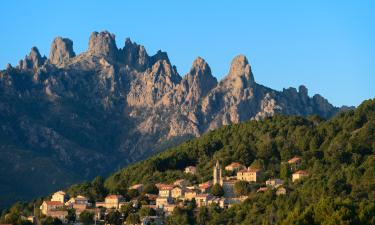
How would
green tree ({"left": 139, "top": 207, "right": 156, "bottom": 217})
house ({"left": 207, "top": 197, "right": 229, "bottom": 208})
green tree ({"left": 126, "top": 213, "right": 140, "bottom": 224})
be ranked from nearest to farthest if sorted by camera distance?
green tree ({"left": 126, "top": 213, "right": 140, "bottom": 224}) < green tree ({"left": 139, "top": 207, "right": 156, "bottom": 217}) < house ({"left": 207, "top": 197, "right": 229, "bottom": 208})

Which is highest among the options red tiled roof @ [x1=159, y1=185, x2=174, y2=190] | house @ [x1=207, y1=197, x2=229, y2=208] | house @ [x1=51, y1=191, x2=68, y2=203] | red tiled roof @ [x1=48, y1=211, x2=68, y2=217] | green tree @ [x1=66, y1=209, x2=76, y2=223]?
red tiled roof @ [x1=159, y1=185, x2=174, y2=190]

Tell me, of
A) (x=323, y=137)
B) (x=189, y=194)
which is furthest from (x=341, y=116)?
(x=189, y=194)

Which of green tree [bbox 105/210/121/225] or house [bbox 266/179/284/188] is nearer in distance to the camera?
green tree [bbox 105/210/121/225]

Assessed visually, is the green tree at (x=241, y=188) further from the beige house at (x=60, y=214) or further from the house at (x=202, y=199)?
the beige house at (x=60, y=214)

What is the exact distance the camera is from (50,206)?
147625 millimetres

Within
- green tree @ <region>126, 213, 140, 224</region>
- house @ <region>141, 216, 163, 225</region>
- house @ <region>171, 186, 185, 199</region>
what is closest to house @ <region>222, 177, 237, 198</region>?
house @ <region>171, 186, 185, 199</region>

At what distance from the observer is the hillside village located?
140375mm

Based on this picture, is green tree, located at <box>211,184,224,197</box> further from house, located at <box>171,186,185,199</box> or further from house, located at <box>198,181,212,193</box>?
house, located at <box>171,186,185,199</box>

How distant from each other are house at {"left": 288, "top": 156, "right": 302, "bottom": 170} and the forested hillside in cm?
123

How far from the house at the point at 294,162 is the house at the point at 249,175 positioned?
5.17 metres

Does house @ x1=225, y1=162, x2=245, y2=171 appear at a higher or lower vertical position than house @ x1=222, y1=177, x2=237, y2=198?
A: higher

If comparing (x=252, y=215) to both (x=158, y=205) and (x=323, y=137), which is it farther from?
(x=323, y=137)

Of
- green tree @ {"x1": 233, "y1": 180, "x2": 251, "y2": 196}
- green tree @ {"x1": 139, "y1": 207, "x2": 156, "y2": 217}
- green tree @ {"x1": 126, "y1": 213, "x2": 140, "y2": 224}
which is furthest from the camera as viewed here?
green tree @ {"x1": 233, "y1": 180, "x2": 251, "y2": 196}

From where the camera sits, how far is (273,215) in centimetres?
12131
